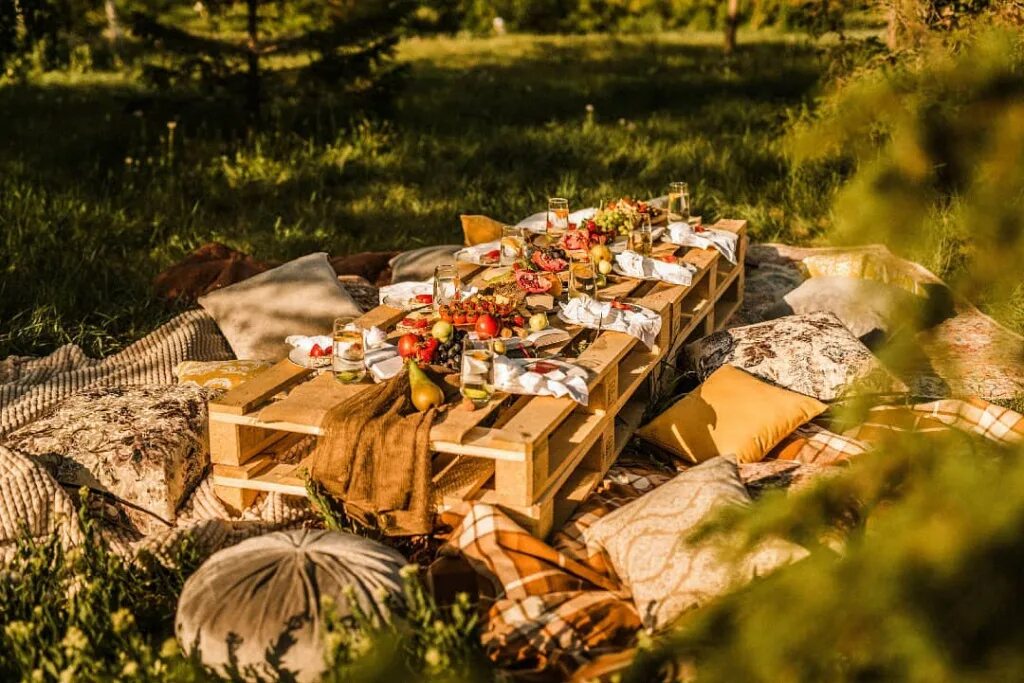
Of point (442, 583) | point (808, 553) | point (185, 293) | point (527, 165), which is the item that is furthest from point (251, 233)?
point (808, 553)

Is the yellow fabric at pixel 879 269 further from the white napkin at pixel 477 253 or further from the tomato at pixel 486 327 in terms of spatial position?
the white napkin at pixel 477 253

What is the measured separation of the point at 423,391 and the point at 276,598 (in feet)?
2.90

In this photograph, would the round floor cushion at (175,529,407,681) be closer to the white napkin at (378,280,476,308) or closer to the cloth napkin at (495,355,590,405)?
the cloth napkin at (495,355,590,405)

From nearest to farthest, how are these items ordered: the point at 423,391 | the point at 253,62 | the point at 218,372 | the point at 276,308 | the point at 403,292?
1. the point at 423,391
2. the point at 218,372
3. the point at 403,292
4. the point at 276,308
5. the point at 253,62

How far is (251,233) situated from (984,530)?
20.5ft

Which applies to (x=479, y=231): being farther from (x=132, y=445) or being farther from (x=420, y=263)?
(x=132, y=445)

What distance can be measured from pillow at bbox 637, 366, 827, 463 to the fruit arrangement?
1.12 metres

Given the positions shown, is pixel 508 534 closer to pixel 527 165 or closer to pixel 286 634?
pixel 286 634

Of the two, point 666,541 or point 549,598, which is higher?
point 666,541

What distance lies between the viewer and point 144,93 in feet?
35.3

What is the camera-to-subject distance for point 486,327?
362cm

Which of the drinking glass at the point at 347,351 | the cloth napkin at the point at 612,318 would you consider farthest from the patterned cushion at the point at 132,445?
the cloth napkin at the point at 612,318

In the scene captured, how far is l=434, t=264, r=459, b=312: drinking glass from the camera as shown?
160 inches

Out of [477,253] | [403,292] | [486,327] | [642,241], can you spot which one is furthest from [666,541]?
[477,253]
